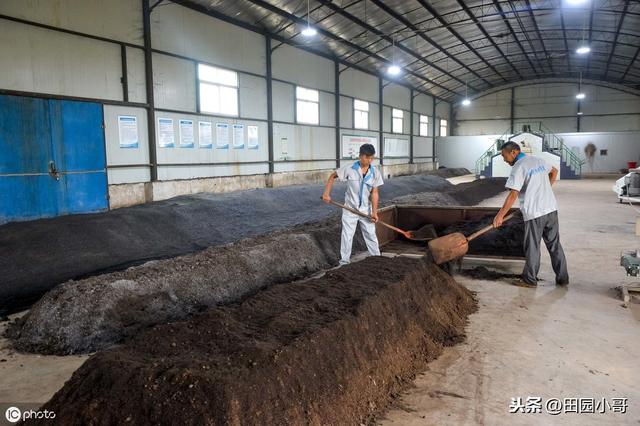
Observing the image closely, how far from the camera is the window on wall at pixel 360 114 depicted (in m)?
20.5

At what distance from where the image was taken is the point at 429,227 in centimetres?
705

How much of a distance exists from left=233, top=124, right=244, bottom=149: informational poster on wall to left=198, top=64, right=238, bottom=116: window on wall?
1.26 ft

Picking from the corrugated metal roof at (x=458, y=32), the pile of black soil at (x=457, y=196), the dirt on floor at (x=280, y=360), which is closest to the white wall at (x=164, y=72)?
the corrugated metal roof at (x=458, y=32)

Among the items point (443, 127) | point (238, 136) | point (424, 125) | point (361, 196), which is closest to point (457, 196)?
point (238, 136)

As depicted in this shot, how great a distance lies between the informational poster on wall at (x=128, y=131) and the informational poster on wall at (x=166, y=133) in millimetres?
696

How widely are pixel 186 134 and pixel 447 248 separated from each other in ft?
28.0

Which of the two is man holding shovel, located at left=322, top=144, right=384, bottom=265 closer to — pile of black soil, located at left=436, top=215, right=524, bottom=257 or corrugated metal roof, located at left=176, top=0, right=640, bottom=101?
pile of black soil, located at left=436, top=215, right=524, bottom=257

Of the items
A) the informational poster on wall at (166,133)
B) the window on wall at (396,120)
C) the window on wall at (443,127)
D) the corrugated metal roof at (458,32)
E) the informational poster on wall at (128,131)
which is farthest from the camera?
the window on wall at (443,127)

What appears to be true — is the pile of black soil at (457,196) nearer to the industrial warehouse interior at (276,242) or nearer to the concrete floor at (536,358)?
the industrial warehouse interior at (276,242)

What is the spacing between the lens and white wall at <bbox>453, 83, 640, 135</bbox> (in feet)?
95.2

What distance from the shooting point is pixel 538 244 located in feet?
17.4

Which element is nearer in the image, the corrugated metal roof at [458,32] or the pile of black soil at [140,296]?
the pile of black soil at [140,296]

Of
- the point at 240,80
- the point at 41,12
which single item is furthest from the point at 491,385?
the point at 240,80

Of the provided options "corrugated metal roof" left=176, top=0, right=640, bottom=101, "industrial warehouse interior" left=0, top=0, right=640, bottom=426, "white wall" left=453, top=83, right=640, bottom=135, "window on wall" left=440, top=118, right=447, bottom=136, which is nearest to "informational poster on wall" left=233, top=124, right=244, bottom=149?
"industrial warehouse interior" left=0, top=0, right=640, bottom=426
